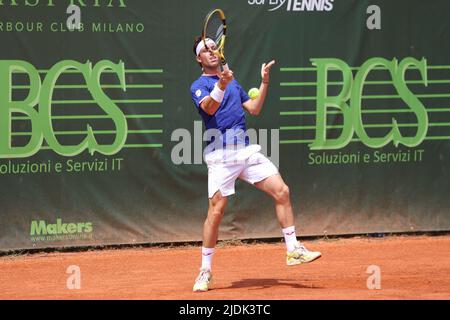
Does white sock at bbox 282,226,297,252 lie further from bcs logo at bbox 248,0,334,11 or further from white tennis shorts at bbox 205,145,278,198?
bcs logo at bbox 248,0,334,11

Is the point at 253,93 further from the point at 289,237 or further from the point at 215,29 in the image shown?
the point at 289,237

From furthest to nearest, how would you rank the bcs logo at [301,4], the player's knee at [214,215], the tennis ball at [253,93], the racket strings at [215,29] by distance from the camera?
1. the bcs logo at [301,4]
2. the tennis ball at [253,93]
3. the racket strings at [215,29]
4. the player's knee at [214,215]

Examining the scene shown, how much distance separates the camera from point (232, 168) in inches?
285

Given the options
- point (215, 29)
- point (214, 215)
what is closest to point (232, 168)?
point (214, 215)

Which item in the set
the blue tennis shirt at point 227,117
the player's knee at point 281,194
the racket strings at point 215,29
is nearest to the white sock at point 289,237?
the player's knee at point 281,194

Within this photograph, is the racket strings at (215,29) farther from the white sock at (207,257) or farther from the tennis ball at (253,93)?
the white sock at (207,257)

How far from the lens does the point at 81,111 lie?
898 cm

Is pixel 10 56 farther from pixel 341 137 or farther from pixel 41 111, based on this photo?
pixel 341 137

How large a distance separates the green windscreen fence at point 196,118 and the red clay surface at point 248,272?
21 cm

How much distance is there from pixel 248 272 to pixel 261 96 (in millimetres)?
1756

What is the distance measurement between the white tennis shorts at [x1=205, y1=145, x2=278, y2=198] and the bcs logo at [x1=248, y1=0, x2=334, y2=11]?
2638 millimetres

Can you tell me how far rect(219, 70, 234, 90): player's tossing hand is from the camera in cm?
673

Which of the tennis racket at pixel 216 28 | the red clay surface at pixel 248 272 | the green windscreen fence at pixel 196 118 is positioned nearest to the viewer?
the red clay surface at pixel 248 272

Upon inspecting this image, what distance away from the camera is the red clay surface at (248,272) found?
7.03 meters
